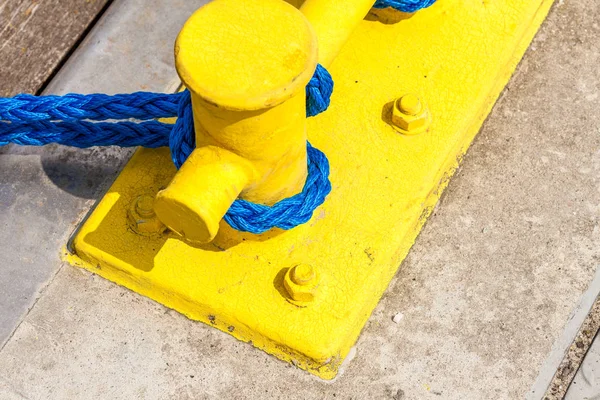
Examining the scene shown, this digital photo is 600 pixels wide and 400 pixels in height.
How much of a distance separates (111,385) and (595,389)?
83cm

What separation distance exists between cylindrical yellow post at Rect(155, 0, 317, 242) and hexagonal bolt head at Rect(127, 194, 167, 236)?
0.86 feet

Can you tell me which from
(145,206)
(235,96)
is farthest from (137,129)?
(235,96)

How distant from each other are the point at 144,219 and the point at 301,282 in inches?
12.1

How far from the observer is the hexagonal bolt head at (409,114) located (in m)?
1.66

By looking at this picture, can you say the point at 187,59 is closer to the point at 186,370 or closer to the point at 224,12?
the point at 224,12

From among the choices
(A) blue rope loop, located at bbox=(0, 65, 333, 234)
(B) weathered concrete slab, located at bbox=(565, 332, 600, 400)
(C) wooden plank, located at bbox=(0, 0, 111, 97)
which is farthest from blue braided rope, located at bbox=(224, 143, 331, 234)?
(C) wooden plank, located at bbox=(0, 0, 111, 97)

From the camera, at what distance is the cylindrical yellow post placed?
3.92 feet

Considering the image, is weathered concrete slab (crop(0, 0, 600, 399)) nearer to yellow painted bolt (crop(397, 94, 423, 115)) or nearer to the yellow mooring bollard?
yellow painted bolt (crop(397, 94, 423, 115))

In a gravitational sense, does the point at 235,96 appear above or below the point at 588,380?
above

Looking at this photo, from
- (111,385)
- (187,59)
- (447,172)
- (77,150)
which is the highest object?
(187,59)

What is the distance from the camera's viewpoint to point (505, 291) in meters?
1.60

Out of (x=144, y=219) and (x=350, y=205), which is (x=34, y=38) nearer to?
(x=144, y=219)

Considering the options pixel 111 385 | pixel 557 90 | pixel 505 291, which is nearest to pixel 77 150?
pixel 111 385

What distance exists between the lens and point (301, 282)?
4.96 feet
